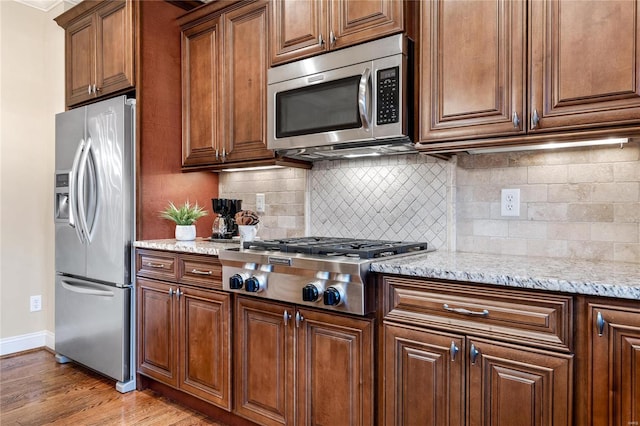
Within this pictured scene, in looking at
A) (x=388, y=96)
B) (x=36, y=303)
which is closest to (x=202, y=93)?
(x=388, y=96)

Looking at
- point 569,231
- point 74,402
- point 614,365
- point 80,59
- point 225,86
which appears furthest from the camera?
point 80,59

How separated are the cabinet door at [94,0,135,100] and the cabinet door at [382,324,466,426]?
2237 mm

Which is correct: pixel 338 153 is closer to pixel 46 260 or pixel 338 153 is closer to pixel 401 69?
pixel 401 69

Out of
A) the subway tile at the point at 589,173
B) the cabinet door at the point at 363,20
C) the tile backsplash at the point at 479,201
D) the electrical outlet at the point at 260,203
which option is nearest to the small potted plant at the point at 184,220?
the electrical outlet at the point at 260,203

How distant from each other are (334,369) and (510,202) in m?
1.09

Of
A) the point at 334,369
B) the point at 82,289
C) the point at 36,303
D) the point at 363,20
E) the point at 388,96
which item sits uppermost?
the point at 363,20

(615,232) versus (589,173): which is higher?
(589,173)

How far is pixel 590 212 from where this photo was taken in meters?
1.78

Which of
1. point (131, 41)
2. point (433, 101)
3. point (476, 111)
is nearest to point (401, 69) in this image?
point (433, 101)

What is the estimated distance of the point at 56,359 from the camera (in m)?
3.17

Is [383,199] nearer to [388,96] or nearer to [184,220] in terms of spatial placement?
[388,96]

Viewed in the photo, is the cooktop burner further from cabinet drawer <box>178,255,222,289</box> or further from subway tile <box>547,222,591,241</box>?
subway tile <box>547,222,591,241</box>

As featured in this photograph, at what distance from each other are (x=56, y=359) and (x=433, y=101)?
320 centimetres

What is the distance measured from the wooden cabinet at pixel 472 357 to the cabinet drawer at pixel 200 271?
0.95m
